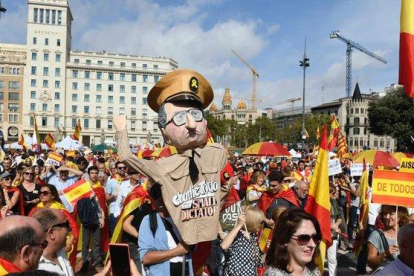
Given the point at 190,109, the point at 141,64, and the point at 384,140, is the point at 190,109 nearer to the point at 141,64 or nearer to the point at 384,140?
the point at 141,64

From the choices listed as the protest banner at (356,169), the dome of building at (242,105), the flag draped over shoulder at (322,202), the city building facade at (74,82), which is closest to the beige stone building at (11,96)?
the city building facade at (74,82)

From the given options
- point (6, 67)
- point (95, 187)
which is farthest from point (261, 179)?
point (6, 67)

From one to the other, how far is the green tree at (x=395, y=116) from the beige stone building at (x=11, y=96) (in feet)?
204

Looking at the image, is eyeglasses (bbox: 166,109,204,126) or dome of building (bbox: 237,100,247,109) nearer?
eyeglasses (bbox: 166,109,204,126)

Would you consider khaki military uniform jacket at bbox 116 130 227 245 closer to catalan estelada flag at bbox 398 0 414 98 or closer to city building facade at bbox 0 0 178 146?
catalan estelada flag at bbox 398 0 414 98

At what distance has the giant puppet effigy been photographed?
117 inches

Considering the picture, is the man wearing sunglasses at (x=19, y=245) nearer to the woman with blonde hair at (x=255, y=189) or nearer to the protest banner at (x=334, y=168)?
the woman with blonde hair at (x=255, y=189)

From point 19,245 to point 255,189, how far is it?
620 centimetres

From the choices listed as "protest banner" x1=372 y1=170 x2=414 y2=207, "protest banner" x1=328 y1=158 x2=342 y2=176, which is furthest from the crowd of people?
"protest banner" x1=328 y1=158 x2=342 y2=176

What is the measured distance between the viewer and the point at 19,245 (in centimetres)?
231

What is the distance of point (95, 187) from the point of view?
806 cm

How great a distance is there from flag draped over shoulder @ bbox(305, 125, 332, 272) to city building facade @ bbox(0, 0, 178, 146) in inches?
3061

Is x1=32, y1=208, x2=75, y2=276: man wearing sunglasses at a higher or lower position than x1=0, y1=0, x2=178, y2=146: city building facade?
lower

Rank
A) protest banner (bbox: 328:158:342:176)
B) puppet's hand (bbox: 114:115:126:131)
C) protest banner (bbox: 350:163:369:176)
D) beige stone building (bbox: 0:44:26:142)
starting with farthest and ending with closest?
beige stone building (bbox: 0:44:26:142) < protest banner (bbox: 350:163:369:176) < protest banner (bbox: 328:158:342:176) < puppet's hand (bbox: 114:115:126:131)
